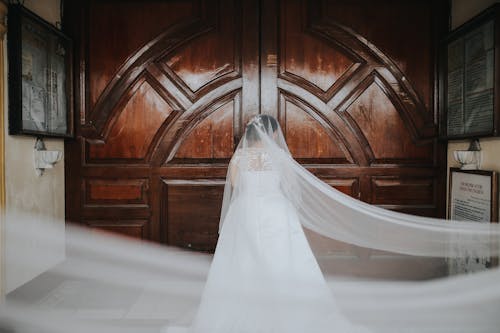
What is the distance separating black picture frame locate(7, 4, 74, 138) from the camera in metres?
2.81

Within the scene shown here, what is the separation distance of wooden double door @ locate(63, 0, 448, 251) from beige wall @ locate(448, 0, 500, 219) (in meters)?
0.11

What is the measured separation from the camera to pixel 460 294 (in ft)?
6.88

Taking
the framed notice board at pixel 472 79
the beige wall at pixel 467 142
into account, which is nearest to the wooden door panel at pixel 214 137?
the framed notice board at pixel 472 79

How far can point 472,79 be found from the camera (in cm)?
314

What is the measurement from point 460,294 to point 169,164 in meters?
2.51

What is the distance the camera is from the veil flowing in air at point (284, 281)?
216cm

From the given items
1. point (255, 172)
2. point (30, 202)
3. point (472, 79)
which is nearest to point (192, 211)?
point (255, 172)

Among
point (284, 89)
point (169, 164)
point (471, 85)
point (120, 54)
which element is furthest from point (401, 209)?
point (120, 54)

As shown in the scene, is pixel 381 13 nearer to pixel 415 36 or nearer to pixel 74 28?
pixel 415 36

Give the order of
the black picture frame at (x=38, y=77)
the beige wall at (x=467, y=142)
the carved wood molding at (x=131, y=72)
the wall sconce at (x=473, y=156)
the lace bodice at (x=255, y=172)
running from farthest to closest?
the carved wood molding at (x=131, y=72) → the wall sconce at (x=473, y=156) → the beige wall at (x=467, y=142) → the black picture frame at (x=38, y=77) → the lace bodice at (x=255, y=172)

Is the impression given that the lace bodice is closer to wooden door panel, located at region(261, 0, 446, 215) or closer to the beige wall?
wooden door panel, located at region(261, 0, 446, 215)

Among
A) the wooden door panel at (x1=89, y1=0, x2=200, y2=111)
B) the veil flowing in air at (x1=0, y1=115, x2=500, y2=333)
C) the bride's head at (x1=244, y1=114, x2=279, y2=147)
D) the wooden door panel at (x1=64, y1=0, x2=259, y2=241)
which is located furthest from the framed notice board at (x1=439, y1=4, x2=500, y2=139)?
the wooden door panel at (x1=89, y1=0, x2=200, y2=111)

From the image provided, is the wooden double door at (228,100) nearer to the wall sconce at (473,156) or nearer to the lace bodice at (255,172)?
the wall sconce at (473,156)

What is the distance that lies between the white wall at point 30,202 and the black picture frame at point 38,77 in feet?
0.35
